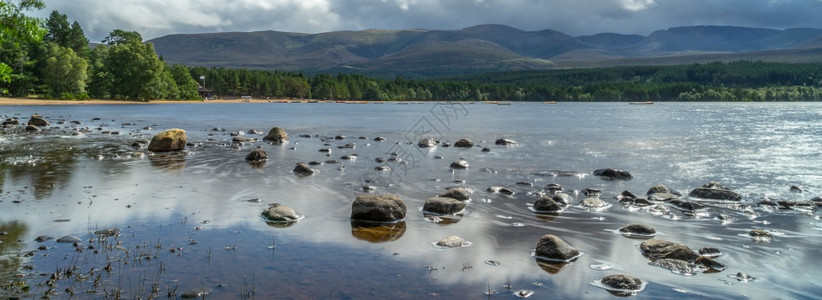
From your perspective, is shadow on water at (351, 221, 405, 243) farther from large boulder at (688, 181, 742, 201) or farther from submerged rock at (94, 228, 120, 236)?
Result: large boulder at (688, 181, 742, 201)

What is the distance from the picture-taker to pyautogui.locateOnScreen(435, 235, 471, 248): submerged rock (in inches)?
592

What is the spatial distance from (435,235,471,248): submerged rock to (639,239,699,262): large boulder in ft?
14.7

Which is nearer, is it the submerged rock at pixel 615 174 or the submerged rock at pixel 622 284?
the submerged rock at pixel 622 284

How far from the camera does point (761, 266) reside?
13.9 metres

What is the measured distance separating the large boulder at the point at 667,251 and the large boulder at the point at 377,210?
713 centimetres

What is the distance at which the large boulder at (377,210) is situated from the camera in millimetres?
17656

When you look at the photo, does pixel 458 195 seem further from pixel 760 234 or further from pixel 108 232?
pixel 108 232

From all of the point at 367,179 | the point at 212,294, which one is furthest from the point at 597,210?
the point at 212,294

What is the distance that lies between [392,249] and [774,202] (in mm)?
16516

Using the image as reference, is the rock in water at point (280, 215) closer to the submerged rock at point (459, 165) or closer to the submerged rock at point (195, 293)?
the submerged rock at point (195, 293)

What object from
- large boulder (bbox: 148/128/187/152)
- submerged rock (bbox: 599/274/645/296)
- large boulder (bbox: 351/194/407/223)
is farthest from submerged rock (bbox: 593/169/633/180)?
large boulder (bbox: 148/128/187/152)

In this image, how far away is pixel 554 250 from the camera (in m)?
13.9

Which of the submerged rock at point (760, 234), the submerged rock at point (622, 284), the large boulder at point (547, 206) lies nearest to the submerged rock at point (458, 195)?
the large boulder at point (547, 206)

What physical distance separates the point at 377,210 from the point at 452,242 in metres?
A: 3.28
